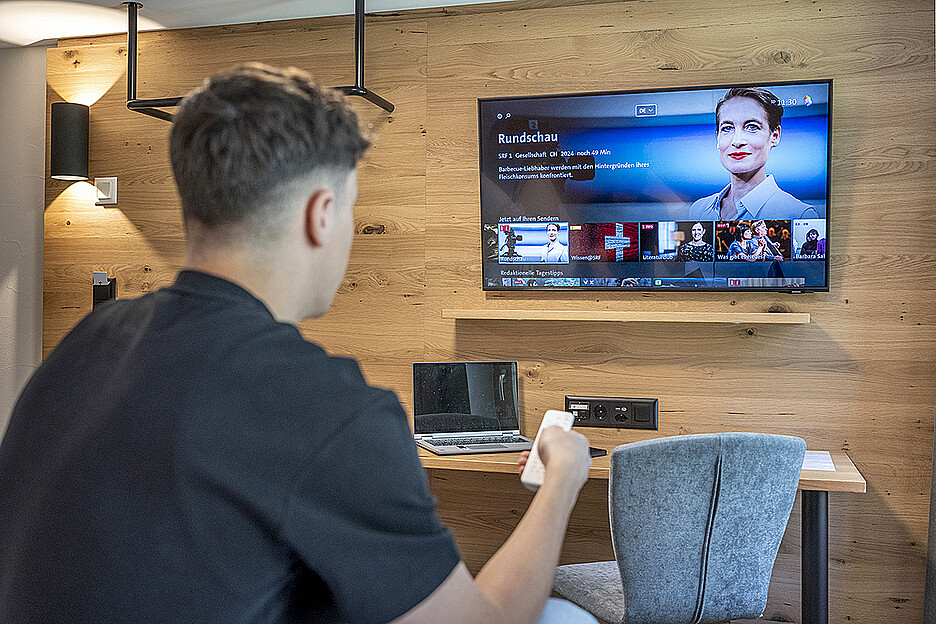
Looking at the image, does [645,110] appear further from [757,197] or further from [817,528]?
[817,528]

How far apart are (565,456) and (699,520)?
1161 millimetres

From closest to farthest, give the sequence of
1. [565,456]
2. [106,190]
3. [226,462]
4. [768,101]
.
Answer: [226,462], [565,456], [768,101], [106,190]

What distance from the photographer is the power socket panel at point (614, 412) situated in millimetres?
3012

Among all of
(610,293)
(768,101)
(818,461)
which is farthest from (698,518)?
(768,101)

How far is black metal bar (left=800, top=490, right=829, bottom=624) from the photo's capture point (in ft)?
8.04

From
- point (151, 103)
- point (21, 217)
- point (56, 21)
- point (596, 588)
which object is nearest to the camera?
point (596, 588)

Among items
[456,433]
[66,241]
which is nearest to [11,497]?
[456,433]

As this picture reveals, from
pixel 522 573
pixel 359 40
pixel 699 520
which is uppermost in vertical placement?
pixel 359 40

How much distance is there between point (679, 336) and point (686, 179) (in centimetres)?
55

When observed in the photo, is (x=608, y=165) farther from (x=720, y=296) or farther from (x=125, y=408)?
(x=125, y=408)

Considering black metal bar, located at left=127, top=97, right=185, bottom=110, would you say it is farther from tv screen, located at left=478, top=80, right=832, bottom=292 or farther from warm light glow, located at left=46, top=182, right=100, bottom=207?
tv screen, located at left=478, top=80, right=832, bottom=292

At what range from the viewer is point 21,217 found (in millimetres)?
3648

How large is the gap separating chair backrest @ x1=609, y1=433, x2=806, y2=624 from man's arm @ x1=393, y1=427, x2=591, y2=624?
3.39 ft

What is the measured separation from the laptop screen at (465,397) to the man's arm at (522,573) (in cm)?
197
